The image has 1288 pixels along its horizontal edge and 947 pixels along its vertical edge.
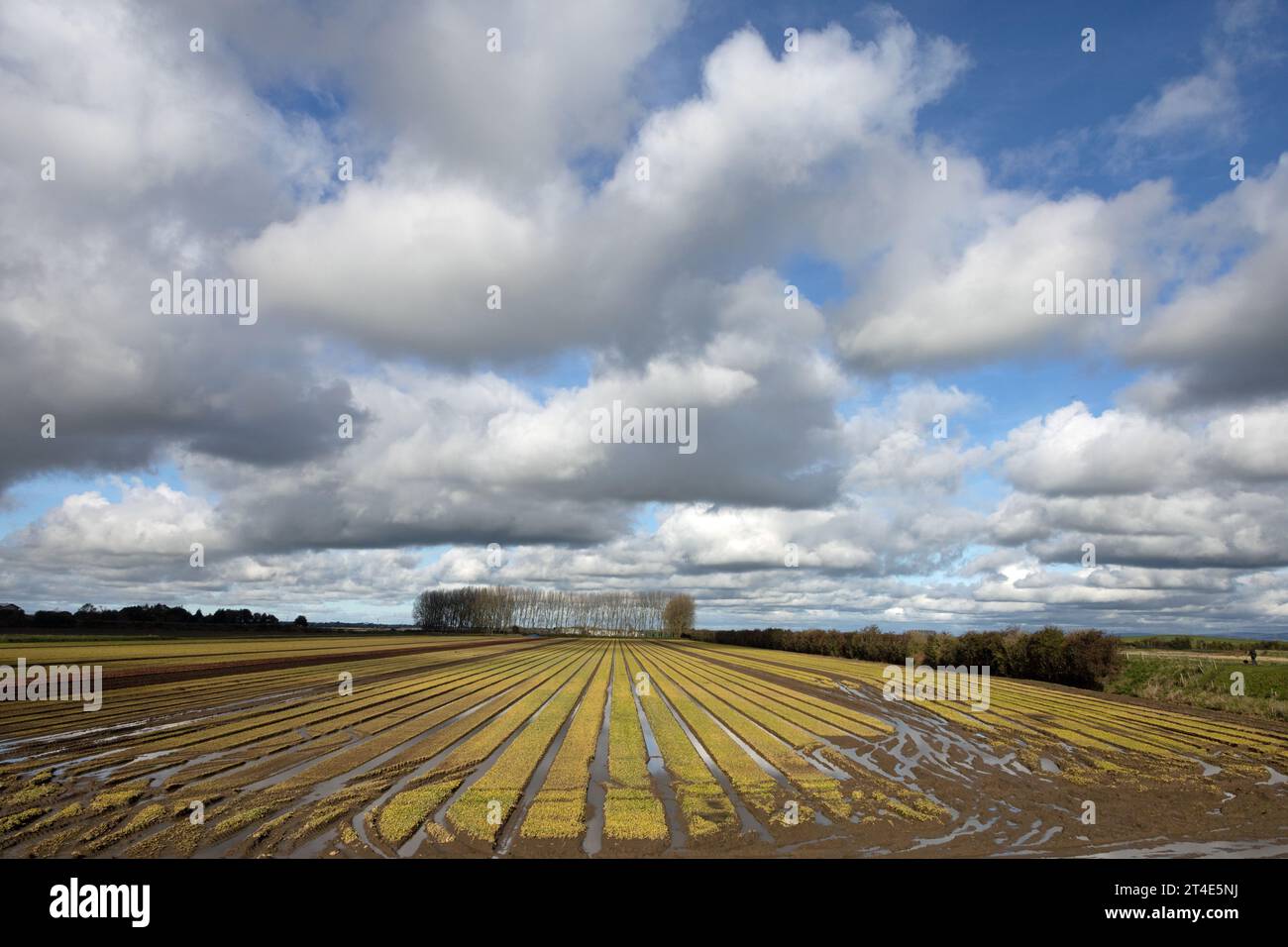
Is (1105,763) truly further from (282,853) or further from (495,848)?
(282,853)

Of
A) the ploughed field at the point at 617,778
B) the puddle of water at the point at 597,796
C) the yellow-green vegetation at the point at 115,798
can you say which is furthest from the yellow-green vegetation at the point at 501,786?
the yellow-green vegetation at the point at 115,798

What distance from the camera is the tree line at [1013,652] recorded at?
56875 mm

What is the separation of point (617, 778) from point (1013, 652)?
58.5 m

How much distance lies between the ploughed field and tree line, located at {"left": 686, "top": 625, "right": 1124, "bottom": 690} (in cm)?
1582

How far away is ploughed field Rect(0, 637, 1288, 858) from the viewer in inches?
624

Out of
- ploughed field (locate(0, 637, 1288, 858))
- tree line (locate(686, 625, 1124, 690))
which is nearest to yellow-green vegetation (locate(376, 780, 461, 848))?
ploughed field (locate(0, 637, 1288, 858))

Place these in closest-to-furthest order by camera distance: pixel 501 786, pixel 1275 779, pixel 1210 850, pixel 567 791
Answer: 1. pixel 1210 850
2. pixel 567 791
3. pixel 501 786
4. pixel 1275 779

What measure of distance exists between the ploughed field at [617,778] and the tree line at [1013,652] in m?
15.8

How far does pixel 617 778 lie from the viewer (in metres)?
21.7

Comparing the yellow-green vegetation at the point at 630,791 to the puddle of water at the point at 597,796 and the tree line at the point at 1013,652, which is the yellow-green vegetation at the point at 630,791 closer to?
the puddle of water at the point at 597,796

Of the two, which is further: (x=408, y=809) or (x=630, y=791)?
(x=630, y=791)

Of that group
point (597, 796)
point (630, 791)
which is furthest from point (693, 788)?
point (597, 796)

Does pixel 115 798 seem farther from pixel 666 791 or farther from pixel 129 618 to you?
pixel 129 618

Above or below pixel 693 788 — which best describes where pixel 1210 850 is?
above
